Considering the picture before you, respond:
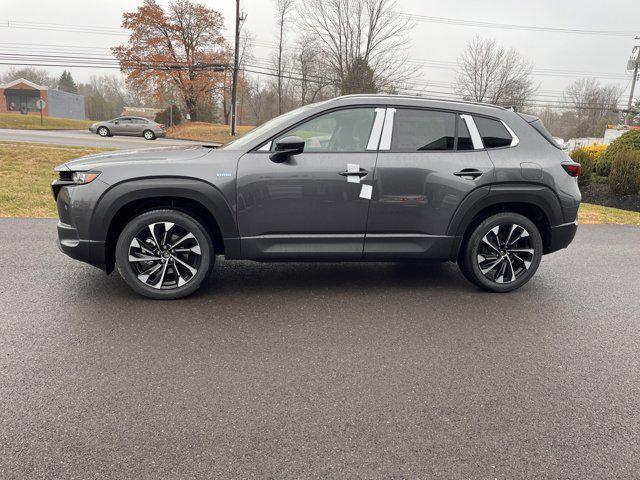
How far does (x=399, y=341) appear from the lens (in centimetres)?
356

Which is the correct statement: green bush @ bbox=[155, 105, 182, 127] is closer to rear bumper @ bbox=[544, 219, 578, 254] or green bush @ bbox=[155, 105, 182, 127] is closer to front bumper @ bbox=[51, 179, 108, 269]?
front bumper @ bbox=[51, 179, 108, 269]

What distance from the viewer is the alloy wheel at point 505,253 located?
461 centimetres

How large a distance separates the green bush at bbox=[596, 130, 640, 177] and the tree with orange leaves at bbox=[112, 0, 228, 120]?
33.4m

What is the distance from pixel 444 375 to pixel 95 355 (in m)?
2.36

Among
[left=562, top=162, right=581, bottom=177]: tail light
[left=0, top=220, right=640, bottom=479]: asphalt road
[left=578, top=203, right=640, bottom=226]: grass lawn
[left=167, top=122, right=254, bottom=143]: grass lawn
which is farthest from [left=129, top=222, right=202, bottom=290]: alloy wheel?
[left=167, top=122, right=254, bottom=143]: grass lawn

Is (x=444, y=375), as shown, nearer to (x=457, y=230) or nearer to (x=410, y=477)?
(x=410, y=477)

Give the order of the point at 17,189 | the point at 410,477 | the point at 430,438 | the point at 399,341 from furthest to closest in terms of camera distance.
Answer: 1. the point at 17,189
2. the point at 399,341
3. the point at 430,438
4. the point at 410,477

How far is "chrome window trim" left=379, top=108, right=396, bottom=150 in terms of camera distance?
14.1 feet

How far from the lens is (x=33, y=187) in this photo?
952cm

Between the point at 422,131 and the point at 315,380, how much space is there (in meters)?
2.62

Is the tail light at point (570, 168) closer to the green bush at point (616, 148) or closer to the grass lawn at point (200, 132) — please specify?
the green bush at point (616, 148)

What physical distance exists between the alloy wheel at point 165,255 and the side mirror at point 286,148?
103cm

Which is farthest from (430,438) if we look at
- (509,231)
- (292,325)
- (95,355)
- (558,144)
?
(558,144)

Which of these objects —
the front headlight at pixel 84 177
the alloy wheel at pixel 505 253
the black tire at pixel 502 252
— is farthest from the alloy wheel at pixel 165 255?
the alloy wheel at pixel 505 253
